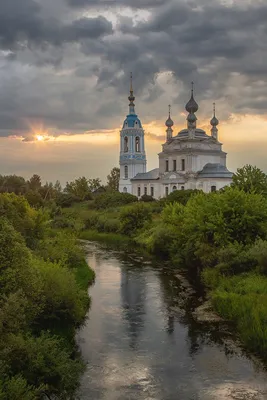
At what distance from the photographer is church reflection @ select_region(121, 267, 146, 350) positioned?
853 inches

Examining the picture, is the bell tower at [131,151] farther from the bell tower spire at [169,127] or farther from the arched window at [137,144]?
the bell tower spire at [169,127]

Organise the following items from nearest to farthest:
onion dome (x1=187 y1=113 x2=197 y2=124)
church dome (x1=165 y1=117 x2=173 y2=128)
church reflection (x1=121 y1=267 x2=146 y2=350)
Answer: church reflection (x1=121 y1=267 x2=146 y2=350), onion dome (x1=187 y1=113 x2=197 y2=124), church dome (x1=165 y1=117 x2=173 y2=128)

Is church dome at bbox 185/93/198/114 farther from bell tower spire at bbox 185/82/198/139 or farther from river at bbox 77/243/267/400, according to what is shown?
river at bbox 77/243/267/400

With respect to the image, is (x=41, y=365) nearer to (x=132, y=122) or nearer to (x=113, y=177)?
(x=132, y=122)

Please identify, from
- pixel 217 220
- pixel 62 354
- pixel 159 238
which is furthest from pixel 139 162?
pixel 62 354

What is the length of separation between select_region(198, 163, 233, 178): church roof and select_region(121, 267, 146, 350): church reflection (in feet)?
161

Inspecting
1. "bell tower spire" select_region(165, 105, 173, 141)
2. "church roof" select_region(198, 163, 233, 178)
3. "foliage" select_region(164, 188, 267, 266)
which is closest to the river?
"foliage" select_region(164, 188, 267, 266)

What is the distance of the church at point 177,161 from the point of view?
8450 cm

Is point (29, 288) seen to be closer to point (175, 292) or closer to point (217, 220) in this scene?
point (175, 292)

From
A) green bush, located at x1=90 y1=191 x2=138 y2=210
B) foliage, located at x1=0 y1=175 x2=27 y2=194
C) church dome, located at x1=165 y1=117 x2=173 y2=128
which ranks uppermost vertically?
church dome, located at x1=165 y1=117 x2=173 y2=128

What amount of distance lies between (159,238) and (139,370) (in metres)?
25.6

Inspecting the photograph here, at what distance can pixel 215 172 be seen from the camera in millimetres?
83438

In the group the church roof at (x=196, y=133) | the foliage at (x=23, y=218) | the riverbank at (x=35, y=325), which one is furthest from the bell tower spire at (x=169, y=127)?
the riverbank at (x=35, y=325)

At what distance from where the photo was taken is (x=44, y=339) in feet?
56.9
